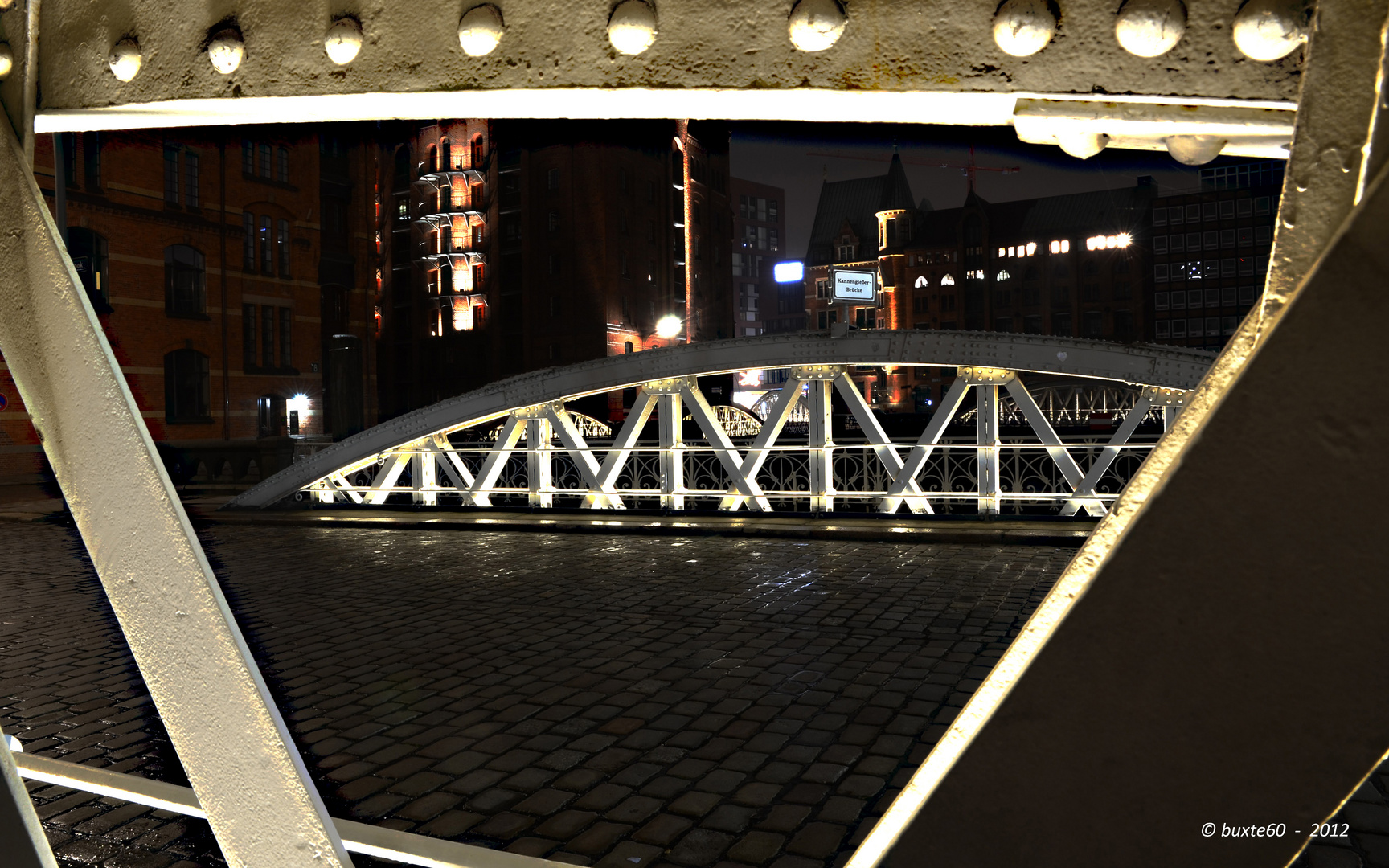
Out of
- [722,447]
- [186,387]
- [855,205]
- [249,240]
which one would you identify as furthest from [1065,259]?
[722,447]

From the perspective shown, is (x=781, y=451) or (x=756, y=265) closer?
Result: (x=781, y=451)

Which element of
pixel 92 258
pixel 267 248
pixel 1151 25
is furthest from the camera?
pixel 267 248

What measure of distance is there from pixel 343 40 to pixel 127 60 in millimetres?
316

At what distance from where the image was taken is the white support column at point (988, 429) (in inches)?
515

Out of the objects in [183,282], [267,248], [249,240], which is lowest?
[183,282]

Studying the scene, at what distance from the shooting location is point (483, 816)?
409 centimetres

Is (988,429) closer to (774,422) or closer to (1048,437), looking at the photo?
(1048,437)

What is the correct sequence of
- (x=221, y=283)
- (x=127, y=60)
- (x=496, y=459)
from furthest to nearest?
(x=221, y=283) → (x=496, y=459) → (x=127, y=60)

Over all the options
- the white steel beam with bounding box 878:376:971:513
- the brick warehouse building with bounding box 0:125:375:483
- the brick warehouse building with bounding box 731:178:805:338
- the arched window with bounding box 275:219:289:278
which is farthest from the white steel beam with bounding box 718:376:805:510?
the brick warehouse building with bounding box 731:178:805:338

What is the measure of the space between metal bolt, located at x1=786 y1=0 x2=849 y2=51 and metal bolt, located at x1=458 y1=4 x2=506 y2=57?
0.30m

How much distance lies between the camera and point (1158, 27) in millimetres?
765

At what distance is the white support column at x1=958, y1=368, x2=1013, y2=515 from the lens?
42.9ft

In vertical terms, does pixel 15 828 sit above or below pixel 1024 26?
below

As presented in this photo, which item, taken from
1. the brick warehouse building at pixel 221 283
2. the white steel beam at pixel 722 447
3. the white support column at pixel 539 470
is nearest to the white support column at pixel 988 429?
the white steel beam at pixel 722 447
